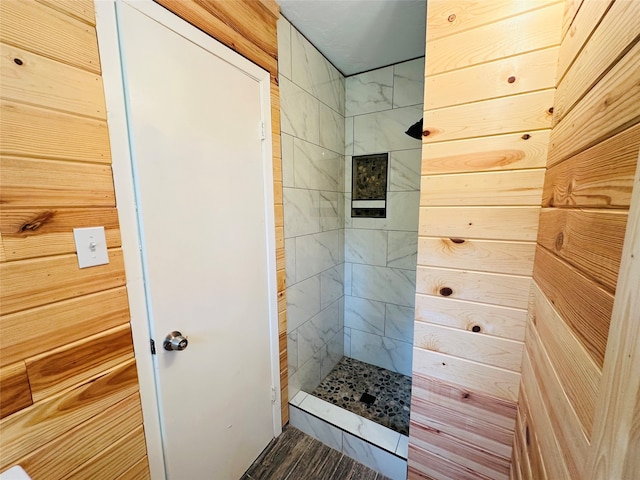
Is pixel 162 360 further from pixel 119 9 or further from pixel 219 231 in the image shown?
pixel 119 9

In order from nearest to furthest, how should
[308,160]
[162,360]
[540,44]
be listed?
[540,44] → [162,360] → [308,160]

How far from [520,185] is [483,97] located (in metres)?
0.35

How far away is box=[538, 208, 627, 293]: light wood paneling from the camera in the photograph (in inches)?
15.8

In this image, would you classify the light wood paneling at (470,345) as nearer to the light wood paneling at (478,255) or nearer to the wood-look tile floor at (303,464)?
the light wood paneling at (478,255)

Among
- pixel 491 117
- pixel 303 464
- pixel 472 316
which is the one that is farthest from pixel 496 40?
A: pixel 303 464

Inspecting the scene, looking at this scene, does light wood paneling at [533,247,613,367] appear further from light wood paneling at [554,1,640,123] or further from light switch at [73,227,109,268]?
light switch at [73,227,109,268]

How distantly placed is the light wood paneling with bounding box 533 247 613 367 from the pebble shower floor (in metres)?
1.46

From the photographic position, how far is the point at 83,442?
2.51ft

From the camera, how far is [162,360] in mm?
945

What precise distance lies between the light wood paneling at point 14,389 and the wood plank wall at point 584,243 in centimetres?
120

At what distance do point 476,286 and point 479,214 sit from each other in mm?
287

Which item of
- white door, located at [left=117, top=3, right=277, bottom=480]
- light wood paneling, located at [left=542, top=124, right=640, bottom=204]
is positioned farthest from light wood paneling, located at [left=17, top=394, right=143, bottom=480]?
light wood paneling, located at [left=542, top=124, right=640, bottom=204]

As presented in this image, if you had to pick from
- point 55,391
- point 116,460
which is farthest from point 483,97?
point 116,460

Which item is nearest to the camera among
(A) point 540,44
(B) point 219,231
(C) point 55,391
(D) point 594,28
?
(D) point 594,28
